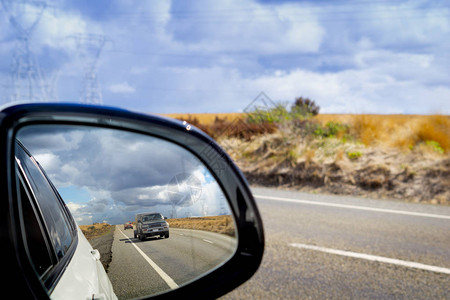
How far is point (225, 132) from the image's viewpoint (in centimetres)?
1825

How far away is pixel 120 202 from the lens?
3.39ft

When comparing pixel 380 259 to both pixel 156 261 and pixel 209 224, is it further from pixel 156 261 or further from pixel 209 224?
pixel 156 261

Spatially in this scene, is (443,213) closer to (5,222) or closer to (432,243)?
(432,243)

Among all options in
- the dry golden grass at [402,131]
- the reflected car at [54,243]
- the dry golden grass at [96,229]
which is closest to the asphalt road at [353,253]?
the reflected car at [54,243]

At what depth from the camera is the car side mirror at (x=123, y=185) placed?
101 centimetres

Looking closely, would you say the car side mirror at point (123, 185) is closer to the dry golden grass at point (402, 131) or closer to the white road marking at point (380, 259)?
the white road marking at point (380, 259)

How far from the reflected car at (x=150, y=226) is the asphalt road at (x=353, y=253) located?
9.56 ft

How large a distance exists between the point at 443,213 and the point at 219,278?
771cm

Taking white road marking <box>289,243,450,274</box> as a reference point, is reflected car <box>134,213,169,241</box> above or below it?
above

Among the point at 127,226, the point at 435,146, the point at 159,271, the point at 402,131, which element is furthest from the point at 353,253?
the point at 402,131

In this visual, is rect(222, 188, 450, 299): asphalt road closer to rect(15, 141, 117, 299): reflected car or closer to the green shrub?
rect(15, 141, 117, 299): reflected car

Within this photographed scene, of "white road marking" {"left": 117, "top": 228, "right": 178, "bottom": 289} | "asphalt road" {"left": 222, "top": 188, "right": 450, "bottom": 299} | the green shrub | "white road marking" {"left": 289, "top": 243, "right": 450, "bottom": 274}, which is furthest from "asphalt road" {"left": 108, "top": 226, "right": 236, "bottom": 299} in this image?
the green shrub

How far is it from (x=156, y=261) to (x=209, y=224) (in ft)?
0.68

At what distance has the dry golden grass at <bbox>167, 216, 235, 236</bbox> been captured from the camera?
110 cm
